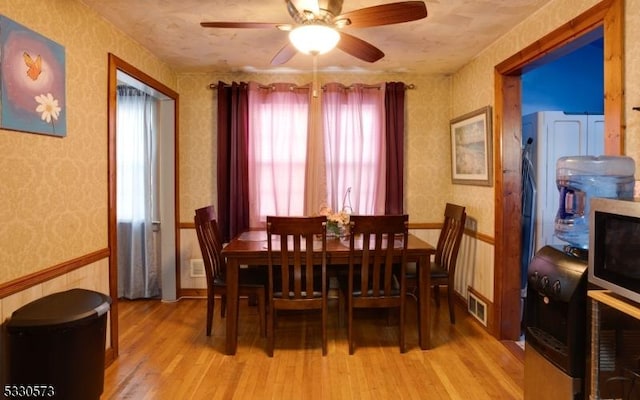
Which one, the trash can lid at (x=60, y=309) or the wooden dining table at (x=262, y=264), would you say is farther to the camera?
the wooden dining table at (x=262, y=264)

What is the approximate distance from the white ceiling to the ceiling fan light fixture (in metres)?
0.46

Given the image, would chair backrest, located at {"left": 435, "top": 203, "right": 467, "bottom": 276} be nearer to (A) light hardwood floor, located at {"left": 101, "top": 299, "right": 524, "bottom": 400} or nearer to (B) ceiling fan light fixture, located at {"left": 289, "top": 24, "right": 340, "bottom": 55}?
(A) light hardwood floor, located at {"left": 101, "top": 299, "right": 524, "bottom": 400}

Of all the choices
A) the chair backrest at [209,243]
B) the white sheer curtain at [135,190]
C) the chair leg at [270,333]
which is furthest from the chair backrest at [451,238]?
the white sheer curtain at [135,190]

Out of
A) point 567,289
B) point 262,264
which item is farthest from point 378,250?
point 567,289

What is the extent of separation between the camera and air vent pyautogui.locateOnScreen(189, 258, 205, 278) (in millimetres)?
4137

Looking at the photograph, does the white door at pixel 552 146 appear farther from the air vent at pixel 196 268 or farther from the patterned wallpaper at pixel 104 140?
the air vent at pixel 196 268

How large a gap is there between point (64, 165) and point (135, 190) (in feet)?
5.75

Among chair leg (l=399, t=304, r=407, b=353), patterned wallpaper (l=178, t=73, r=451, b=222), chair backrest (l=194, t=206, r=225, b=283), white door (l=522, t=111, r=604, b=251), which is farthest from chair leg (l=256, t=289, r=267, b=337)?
white door (l=522, t=111, r=604, b=251)

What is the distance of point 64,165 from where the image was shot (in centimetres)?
224

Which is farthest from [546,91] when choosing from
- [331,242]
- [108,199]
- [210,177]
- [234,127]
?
[108,199]

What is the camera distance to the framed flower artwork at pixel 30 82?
5.99 feet

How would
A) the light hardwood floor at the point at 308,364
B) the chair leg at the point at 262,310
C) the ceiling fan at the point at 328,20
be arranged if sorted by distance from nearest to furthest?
the ceiling fan at the point at 328,20, the light hardwood floor at the point at 308,364, the chair leg at the point at 262,310

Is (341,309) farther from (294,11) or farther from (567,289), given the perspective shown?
(294,11)

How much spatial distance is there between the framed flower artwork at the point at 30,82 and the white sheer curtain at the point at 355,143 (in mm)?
2429
